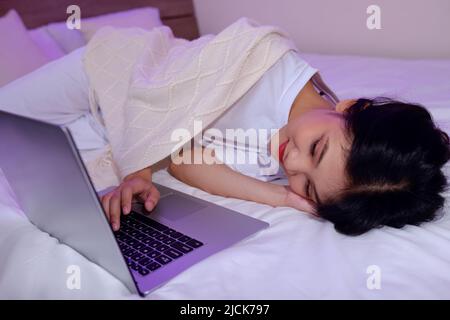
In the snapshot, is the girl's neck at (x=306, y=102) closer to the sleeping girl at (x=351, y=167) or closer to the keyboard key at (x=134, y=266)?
→ the sleeping girl at (x=351, y=167)

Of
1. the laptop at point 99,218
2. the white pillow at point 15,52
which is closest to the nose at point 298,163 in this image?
the laptop at point 99,218

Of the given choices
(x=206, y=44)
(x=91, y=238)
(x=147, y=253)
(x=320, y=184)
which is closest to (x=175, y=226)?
(x=147, y=253)

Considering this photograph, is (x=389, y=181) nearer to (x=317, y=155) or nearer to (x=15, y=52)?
(x=317, y=155)

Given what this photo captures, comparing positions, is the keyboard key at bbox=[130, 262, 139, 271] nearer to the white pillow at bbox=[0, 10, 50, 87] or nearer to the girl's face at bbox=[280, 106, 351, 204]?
the girl's face at bbox=[280, 106, 351, 204]

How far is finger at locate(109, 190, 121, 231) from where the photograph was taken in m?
0.86

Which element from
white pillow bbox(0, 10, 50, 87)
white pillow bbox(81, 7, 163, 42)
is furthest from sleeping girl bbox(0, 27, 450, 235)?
white pillow bbox(81, 7, 163, 42)

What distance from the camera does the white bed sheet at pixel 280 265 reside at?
0.66 metres

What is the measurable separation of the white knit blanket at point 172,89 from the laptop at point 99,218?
0.65ft

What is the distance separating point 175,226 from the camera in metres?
0.86

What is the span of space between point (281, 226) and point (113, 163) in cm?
57

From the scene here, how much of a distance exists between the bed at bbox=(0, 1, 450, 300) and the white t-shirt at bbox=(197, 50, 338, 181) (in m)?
0.27

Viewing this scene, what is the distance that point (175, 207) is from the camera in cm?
95

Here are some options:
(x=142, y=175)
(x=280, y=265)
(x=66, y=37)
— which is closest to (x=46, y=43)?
(x=66, y=37)

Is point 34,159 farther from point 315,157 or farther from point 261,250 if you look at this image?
point 315,157
